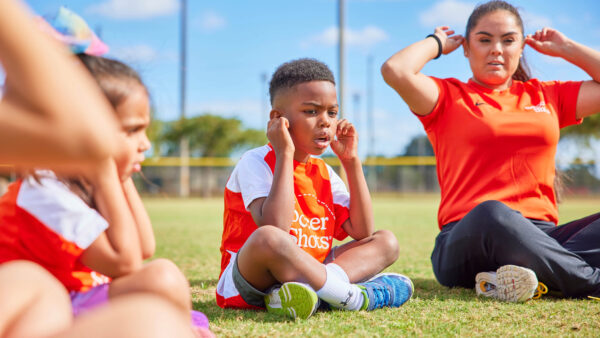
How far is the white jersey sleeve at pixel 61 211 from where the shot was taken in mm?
1332

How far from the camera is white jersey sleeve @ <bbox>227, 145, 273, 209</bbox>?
8.38 feet

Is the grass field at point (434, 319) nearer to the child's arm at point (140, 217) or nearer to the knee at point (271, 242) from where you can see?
the knee at point (271, 242)

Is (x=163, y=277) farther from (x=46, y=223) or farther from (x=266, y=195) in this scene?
(x=266, y=195)

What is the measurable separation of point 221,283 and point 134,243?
133 centimetres

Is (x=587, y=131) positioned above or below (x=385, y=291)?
above

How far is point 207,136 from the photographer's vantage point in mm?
38406

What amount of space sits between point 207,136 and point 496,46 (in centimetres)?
3625

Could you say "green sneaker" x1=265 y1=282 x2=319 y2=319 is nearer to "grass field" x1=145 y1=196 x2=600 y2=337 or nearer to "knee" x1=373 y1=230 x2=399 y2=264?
"grass field" x1=145 y1=196 x2=600 y2=337

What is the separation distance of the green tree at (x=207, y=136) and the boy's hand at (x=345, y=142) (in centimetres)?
3533

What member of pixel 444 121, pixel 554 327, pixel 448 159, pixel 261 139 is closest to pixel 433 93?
pixel 444 121

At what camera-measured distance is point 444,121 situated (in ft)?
10.5

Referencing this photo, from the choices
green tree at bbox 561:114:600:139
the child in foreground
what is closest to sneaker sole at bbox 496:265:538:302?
the child in foreground

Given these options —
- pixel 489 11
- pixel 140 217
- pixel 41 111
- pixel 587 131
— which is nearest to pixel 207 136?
pixel 587 131

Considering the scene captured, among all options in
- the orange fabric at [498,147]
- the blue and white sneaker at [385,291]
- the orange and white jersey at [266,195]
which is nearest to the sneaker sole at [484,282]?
the orange fabric at [498,147]
